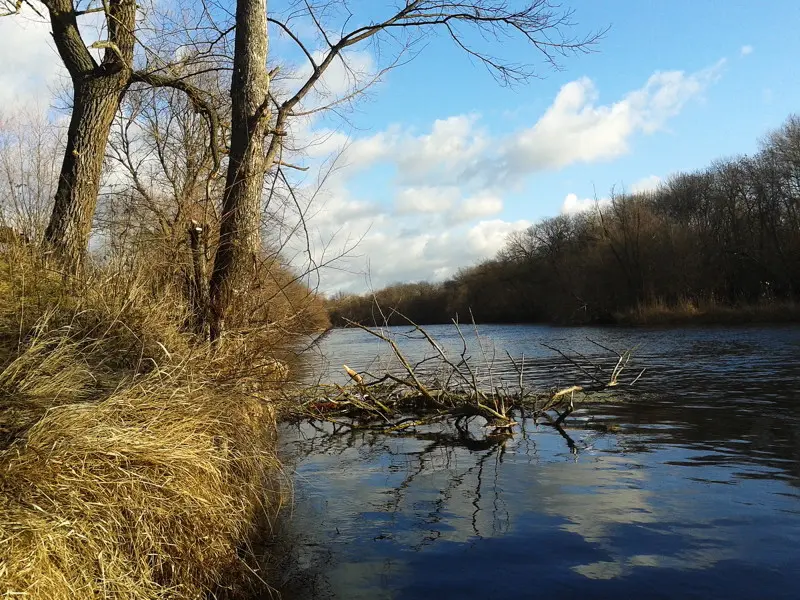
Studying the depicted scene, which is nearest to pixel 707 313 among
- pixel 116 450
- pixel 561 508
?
pixel 561 508

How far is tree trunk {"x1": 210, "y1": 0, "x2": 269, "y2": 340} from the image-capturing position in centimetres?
642

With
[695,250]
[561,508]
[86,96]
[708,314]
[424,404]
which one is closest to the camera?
[561,508]

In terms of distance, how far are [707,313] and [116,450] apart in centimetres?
3832

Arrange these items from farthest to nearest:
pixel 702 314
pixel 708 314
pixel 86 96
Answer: pixel 702 314 < pixel 708 314 < pixel 86 96

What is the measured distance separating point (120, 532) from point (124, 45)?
5.82 meters

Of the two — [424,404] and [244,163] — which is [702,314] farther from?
[244,163]

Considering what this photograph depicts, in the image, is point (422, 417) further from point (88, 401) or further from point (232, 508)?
point (88, 401)

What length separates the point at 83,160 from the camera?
22.0 feet

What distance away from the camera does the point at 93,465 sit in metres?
3.26

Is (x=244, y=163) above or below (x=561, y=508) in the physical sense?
above

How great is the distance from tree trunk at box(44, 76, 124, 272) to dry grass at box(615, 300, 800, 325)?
115ft

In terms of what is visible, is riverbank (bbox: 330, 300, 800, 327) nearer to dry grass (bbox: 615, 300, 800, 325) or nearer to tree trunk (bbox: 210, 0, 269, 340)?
dry grass (bbox: 615, 300, 800, 325)

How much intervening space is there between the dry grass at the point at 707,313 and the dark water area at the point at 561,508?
2553cm

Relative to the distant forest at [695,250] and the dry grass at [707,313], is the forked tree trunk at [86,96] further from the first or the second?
the dry grass at [707,313]
